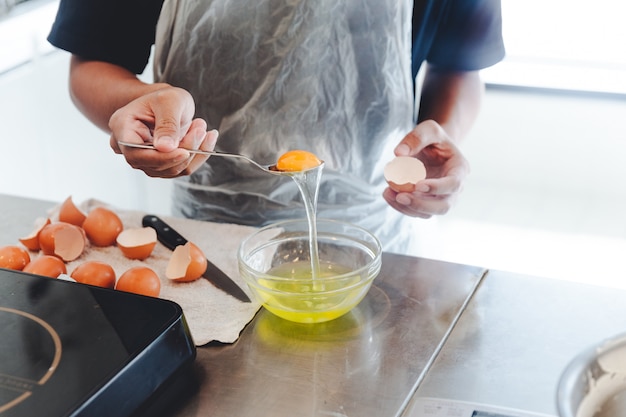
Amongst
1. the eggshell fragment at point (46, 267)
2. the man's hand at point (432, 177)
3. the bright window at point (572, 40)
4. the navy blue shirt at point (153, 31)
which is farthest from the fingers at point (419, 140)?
the bright window at point (572, 40)

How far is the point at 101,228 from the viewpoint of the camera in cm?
96

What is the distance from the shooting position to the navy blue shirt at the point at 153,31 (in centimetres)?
110

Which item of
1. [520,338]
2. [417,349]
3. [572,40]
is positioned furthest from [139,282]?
[572,40]

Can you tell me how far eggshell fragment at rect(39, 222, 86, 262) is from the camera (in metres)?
0.92

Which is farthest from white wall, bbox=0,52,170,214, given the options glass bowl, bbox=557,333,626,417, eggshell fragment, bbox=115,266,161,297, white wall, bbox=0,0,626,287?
glass bowl, bbox=557,333,626,417

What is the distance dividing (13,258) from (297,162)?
0.37 metres

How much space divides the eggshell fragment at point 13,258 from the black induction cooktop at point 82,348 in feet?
0.44

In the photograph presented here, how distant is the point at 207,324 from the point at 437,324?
0.84ft

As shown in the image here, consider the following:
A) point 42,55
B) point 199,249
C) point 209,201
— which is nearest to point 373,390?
point 199,249

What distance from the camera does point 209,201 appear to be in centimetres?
114

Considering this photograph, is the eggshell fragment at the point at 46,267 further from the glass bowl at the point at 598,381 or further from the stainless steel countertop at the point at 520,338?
the glass bowl at the point at 598,381

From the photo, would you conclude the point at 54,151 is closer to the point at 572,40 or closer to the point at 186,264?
the point at 186,264

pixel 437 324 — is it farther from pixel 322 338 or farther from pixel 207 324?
pixel 207 324

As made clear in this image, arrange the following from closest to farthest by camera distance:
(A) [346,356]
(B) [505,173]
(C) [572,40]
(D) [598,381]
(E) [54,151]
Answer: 1. (D) [598,381]
2. (A) [346,356]
3. (E) [54,151]
4. (C) [572,40]
5. (B) [505,173]
